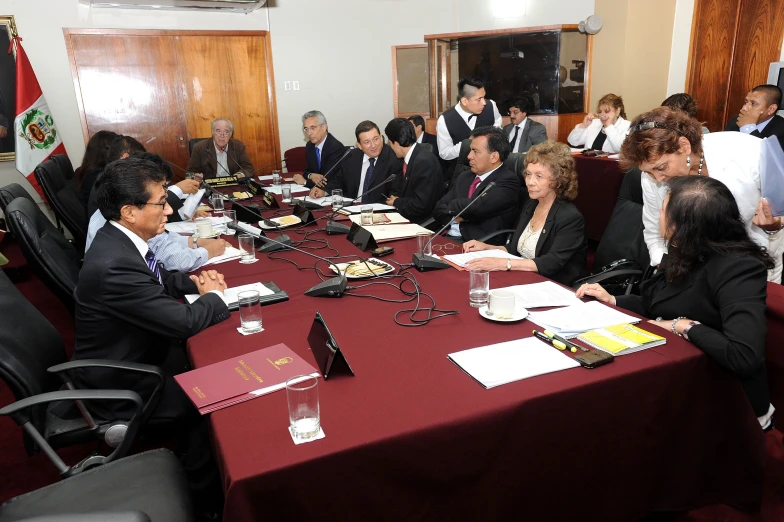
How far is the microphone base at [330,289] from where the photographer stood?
1832mm

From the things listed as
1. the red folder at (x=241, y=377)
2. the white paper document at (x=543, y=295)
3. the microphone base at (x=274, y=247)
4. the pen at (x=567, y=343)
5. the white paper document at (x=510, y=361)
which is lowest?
the red folder at (x=241, y=377)

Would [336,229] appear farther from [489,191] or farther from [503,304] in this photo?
[503,304]

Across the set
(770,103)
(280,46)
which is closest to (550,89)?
(770,103)

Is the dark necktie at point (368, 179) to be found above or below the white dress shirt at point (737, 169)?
below

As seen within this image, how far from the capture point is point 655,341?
140 cm

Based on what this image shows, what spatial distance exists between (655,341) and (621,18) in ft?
18.7

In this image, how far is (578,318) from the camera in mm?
1574

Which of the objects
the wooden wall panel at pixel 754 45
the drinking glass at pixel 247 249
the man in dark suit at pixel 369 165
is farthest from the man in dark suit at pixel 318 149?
the wooden wall panel at pixel 754 45

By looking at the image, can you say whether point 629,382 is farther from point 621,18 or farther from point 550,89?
point 621,18

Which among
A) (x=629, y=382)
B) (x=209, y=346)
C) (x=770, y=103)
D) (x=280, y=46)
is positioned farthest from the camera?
(x=280, y=46)

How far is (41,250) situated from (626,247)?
2425 millimetres

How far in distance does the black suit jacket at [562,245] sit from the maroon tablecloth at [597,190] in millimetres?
1923

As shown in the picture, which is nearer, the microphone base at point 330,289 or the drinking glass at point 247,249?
the microphone base at point 330,289

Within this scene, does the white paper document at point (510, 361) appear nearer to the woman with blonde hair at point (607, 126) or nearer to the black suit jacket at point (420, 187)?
the black suit jacket at point (420, 187)
